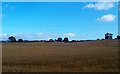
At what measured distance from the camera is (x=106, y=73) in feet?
60.5

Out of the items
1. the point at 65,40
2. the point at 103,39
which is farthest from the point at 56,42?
the point at 103,39

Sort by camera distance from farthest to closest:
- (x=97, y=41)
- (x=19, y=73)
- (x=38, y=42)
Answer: (x=38, y=42) < (x=97, y=41) < (x=19, y=73)

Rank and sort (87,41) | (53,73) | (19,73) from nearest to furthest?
(19,73) < (53,73) < (87,41)

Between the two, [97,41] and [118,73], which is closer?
[118,73]

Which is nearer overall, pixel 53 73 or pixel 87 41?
pixel 53 73

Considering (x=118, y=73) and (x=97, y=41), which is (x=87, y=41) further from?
(x=118, y=73)

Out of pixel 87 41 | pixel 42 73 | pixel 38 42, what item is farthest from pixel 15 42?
pixel 42 73

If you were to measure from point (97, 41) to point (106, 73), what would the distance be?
76.8 meters

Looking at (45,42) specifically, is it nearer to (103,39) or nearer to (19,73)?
(103,39)

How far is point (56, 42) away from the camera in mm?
106688

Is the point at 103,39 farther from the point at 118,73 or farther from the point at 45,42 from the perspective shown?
the point at 118,73

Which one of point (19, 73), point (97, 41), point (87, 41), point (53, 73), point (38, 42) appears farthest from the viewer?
point (38, 42)

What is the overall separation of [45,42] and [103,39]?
2128 cm

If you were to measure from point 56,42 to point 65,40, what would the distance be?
129 inches
